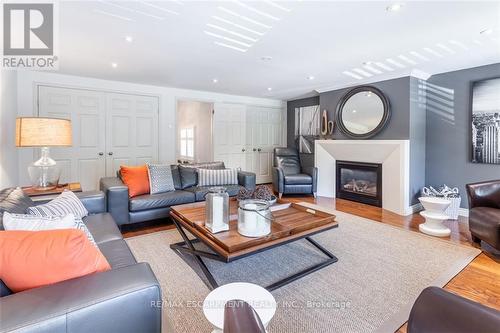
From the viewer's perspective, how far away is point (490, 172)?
Result: 3.45 metres

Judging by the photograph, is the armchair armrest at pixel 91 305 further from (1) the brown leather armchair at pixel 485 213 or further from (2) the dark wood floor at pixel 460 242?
(1) the brown leather armchair at pixel 485 213

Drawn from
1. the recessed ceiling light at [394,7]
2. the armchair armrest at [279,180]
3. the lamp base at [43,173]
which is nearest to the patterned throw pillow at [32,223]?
the lamp base at [43,173]

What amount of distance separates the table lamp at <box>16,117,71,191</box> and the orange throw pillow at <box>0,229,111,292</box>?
1.80 meters

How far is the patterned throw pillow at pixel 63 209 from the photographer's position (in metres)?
1.61

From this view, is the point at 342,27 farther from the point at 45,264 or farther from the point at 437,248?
the point at 45,264

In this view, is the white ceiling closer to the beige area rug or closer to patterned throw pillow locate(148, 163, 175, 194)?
patterned throw pillow locate(148, 163, 175, 194)

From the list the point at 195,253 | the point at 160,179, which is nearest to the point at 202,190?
the point at 160,179

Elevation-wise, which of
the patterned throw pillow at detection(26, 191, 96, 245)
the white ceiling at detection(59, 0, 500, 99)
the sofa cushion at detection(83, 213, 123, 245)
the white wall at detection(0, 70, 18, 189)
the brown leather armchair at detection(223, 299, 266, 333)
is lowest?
the sofa cushion at detection(83, 213, 123, 245)

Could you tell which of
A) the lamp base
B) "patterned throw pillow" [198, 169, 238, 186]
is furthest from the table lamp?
"patterned throw pillow" [198, 169, 238, 186]

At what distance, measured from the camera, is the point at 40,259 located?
0.99m

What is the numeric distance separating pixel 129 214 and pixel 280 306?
84.2 inches

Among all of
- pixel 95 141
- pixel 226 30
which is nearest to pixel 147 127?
pixel 95 141

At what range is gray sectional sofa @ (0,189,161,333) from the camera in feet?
2.66

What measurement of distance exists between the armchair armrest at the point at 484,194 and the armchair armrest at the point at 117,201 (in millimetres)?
3856
